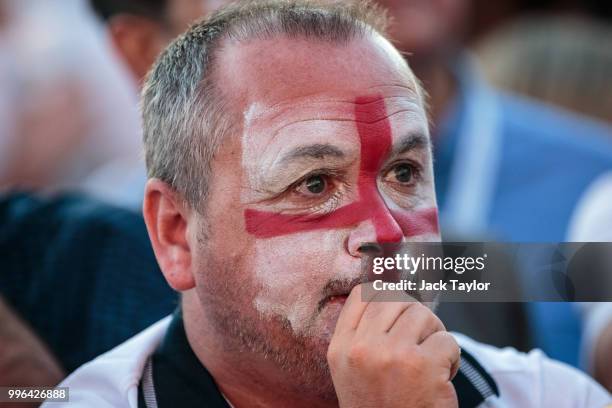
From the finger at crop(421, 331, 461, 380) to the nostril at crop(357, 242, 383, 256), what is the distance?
A: 7.8 inches

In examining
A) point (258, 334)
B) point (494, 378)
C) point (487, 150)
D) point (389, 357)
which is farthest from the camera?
point (487, 150)

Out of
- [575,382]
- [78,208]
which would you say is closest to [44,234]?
[78,208]

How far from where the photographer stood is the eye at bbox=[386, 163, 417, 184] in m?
2.38

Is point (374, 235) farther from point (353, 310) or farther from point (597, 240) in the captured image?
point (597, 240)

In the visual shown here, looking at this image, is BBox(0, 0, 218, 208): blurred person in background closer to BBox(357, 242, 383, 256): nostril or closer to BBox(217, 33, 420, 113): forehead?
BBox(217, 33, 420, 113): forehead

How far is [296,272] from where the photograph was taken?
227 centimetres

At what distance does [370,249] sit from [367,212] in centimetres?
9

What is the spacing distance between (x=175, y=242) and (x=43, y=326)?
37.1 inches

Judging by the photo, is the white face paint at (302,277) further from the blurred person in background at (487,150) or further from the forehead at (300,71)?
the blurred person in background at (487,150)

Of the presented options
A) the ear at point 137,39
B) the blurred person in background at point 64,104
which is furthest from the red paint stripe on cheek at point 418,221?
the blurred person in background at point 64,104

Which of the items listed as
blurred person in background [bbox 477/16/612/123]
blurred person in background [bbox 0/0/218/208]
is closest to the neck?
blurred person in background [bbox 0/0/218/208]

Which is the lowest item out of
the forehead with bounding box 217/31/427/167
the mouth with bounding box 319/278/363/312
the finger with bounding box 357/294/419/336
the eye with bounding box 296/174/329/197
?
the finger with bounding box 357/294/419/336

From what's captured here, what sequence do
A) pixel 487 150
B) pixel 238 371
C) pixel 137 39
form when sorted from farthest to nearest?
pixel 487 150 → pixel 137 39 → pixel 238 371

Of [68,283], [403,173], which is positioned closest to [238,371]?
[403,173]
